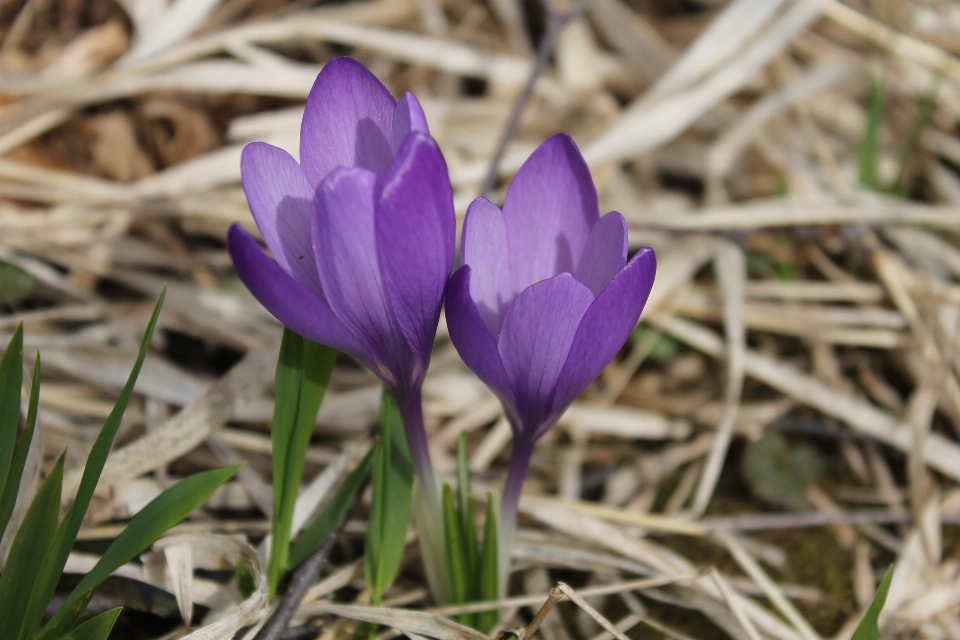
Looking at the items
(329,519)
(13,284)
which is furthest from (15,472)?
(13,284)

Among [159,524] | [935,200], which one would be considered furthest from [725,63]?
[159,524]

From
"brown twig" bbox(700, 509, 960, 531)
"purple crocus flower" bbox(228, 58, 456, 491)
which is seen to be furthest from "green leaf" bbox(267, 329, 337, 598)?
"brown twig" bbox(700, 509, 960, 531)

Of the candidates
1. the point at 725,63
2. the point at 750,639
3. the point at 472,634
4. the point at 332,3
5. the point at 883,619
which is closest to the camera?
the point at 472,634

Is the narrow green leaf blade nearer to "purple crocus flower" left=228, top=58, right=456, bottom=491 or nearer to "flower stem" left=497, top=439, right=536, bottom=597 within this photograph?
"purple crocus flower" left=228, top=58, right=456, bottom=491

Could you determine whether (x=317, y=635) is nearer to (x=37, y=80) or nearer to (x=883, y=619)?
(x=883, y=619)

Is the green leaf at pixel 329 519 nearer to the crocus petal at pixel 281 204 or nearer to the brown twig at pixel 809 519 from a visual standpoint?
the crocus petal at pixel 281 204

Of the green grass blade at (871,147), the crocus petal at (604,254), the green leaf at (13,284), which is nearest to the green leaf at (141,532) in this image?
the crocus petal at (604,254)
